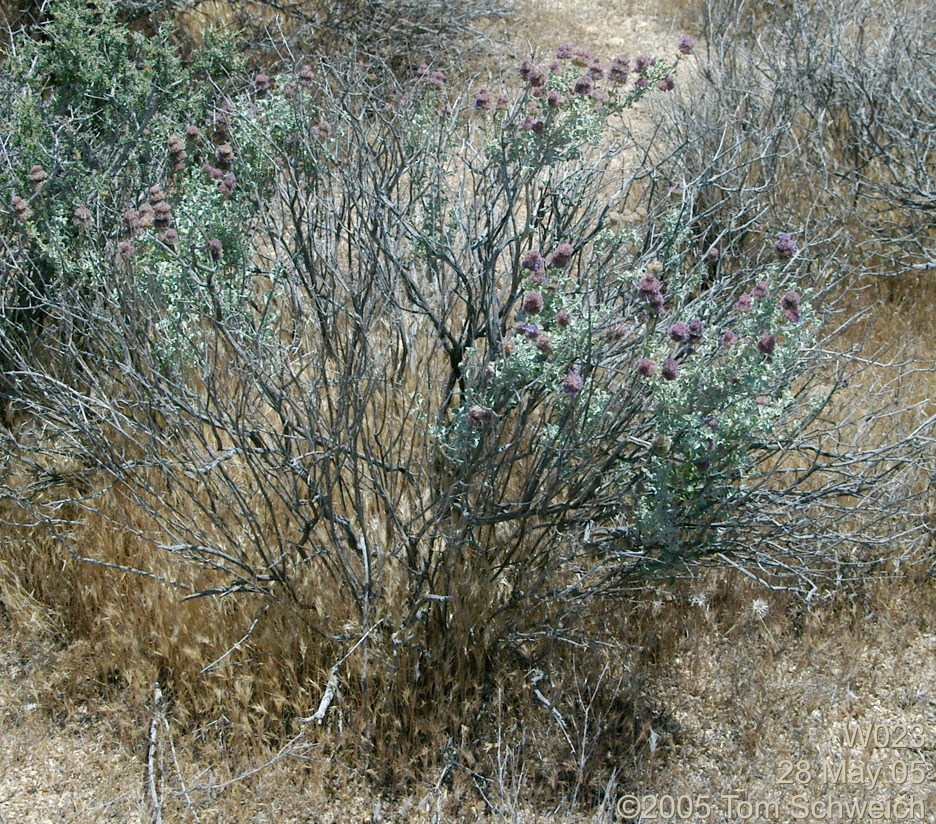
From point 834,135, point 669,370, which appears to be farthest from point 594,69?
point 834,135

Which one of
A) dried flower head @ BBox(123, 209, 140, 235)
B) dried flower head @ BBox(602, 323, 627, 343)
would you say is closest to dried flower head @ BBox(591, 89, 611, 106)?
dried flower head @ BBox(602, 323, 627, 343)

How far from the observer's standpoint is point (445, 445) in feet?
10.1

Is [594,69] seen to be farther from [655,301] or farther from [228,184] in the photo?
[228,184]

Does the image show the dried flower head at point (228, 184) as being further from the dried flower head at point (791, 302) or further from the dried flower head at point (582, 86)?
the dried flower head at point (791, 302)

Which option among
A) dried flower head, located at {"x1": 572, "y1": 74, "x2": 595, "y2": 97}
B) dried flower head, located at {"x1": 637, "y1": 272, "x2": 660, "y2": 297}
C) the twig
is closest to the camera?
dried flower head, located at {"x1": 637, "y1": 272, "x2": 660, "y2": 297}

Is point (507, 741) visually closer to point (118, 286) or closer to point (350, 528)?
point (350, 528)

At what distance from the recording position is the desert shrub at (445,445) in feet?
9.72

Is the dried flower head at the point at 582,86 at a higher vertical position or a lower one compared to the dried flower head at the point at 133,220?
higher

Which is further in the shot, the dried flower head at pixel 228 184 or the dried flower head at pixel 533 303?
the dried flower head at pixel 228 184

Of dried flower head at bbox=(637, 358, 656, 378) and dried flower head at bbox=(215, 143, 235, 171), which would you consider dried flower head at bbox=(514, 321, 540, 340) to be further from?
dried flower head at bbox=(215, 143, 235, 171)

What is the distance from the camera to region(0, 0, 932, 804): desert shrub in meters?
2.96

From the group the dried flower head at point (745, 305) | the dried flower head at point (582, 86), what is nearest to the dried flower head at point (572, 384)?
the dried flower head at point (745, 305)

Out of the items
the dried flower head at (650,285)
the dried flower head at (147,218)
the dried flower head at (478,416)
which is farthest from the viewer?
the dried flower head at (147,218)

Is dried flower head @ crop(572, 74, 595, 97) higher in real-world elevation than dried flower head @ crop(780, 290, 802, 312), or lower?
higher
